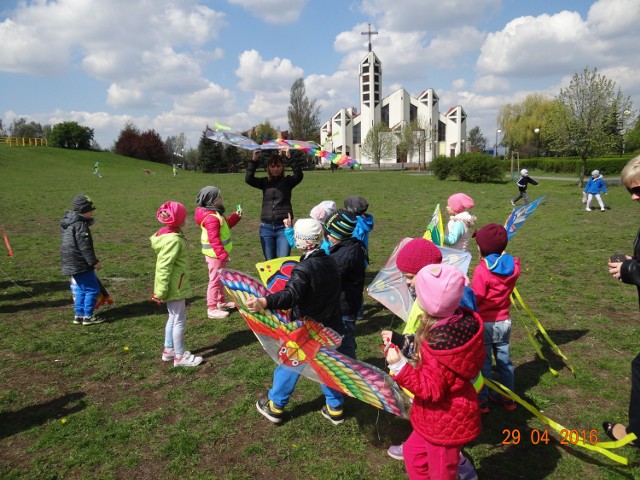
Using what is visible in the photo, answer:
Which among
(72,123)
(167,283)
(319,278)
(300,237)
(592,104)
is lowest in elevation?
(167,283)

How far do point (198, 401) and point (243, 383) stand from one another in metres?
0.56

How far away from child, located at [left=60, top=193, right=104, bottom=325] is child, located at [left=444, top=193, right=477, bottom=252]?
5239mm

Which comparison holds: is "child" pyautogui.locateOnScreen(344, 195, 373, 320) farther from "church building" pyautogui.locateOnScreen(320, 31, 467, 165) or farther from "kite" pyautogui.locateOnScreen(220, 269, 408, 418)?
"church building" pyautogui.locateOnScreen(320, 31, 467, 165)

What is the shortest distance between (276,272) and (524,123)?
71263 millimetres

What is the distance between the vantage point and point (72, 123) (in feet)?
266

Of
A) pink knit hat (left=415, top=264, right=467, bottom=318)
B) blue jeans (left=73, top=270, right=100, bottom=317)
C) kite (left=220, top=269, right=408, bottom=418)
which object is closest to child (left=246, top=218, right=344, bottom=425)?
kite (left=220, top=269, right=408, bottom=418)

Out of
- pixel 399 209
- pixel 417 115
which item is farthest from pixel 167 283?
pixel 417 115

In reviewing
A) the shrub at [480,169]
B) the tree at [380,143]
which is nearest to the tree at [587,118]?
the shrub at [480,169]

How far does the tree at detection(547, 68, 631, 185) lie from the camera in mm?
28406

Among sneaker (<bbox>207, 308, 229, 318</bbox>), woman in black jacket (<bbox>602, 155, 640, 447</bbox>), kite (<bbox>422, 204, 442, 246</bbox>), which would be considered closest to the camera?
woman in black jacket (<bbox>602, 155, 640, 447</bbox>)

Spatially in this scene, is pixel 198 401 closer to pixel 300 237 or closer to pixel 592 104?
pixel 300 237

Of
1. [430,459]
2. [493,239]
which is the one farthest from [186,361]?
[493,239]

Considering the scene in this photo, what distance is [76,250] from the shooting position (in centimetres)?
662

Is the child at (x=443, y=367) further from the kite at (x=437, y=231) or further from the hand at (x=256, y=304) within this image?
A: the kite at (x=437, y=231)
